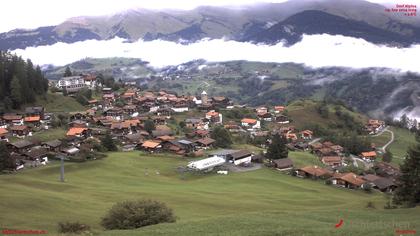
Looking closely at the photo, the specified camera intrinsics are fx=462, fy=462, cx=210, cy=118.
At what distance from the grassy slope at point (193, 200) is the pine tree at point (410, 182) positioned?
3.16m

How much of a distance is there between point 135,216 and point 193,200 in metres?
18.3

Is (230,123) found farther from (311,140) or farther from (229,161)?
(229,161)

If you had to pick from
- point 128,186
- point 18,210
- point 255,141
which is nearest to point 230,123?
Answer: point 255,141

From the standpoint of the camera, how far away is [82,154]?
8331 cm

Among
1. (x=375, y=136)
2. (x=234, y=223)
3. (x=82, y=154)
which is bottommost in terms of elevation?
(x=375, y=136)

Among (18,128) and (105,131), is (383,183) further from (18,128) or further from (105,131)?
(18,128)

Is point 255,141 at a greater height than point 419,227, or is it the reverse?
point 419,227

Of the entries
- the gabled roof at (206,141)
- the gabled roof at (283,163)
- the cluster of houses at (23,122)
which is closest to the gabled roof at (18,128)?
the cluster of houses at (23,122)

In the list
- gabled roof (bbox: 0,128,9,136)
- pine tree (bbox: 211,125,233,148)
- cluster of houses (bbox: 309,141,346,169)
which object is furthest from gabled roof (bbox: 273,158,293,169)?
gabled roof (bbox: 0,128,9,136)

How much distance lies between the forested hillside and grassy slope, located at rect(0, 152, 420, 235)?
152 feet

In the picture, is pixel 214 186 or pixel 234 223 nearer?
pixel 234 223

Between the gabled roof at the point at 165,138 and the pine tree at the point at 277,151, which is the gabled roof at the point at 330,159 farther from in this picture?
the gabled roof at the point at 165,138

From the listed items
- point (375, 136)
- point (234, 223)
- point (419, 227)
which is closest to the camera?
point (419, 227)

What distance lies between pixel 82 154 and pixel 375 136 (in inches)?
4983
